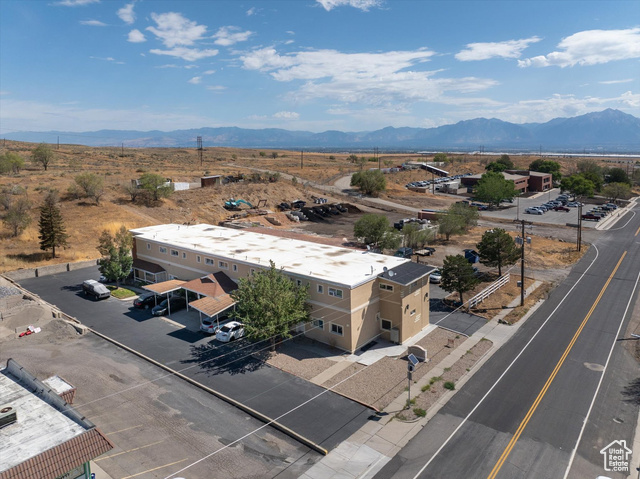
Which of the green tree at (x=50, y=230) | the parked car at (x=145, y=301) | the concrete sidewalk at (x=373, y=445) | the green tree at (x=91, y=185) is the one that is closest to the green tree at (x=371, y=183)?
the green tree at (x=91, y=185)

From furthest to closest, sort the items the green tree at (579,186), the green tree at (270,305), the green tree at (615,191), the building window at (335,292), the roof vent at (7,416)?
the green tree at (579,186)
the green tree at (615,191)
the building window at (335,292)
the green tree at (270,305)
the roof vent at (7,416)

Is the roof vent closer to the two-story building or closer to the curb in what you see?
the curb

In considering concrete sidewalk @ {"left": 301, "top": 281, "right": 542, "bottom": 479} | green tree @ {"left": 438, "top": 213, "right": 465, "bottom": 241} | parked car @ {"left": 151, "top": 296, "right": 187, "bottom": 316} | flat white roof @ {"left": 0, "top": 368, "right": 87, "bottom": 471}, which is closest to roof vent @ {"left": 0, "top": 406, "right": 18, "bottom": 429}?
flat white roof @ {"left": 0, "top": 368, "right": 87, "bottom": 471}

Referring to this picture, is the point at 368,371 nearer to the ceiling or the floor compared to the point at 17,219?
nearer to the floor

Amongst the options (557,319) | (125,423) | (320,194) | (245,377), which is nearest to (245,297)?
(245,377)

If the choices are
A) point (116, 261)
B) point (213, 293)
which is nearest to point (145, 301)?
point (116, 261)

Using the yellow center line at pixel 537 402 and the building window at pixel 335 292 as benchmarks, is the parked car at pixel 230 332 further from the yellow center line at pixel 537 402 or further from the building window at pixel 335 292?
the yellow center line at pixel 537 402

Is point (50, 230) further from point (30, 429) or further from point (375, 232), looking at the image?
point (30, 429)
